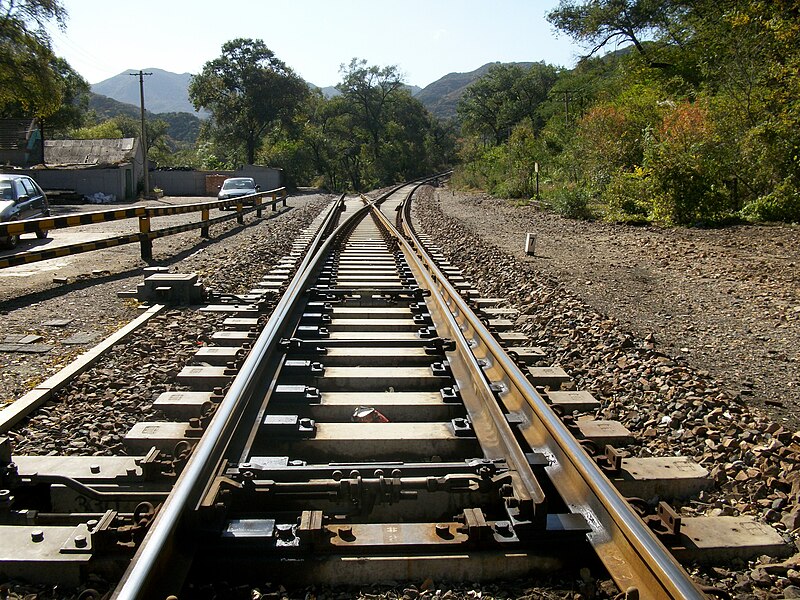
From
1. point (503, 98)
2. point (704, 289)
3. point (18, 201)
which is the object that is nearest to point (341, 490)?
point (704, 289)

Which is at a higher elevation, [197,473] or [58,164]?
[58,164]

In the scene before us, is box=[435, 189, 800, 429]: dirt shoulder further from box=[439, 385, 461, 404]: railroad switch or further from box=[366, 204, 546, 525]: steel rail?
box=[439, 385, 461, 404]: railroad switch

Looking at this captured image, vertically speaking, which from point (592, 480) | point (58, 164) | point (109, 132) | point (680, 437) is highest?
point (109, 132)

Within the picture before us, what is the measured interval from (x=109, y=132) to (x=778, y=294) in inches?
3348

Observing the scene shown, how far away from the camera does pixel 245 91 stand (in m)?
57.2

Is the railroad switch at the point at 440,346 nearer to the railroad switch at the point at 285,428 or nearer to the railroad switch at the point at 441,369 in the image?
the railroad switch at the point at 441,369

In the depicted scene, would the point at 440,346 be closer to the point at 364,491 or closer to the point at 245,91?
the point at 364,491

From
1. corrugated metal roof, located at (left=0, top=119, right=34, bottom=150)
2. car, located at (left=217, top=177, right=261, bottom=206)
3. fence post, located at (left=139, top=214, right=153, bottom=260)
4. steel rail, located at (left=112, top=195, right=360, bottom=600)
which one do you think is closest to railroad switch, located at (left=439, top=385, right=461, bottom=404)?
steel rail, located at (left=112, top=195, right=360, bottom=600)

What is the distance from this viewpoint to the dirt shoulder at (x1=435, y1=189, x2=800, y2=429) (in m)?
4.80

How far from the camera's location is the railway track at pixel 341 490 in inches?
85.8

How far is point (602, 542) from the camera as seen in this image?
225 centimetres

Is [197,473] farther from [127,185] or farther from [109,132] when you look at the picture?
[109,132]

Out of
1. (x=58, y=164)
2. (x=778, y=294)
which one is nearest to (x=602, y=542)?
Answer: (x=778, y=294)

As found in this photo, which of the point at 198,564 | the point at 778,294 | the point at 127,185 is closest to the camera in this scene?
the point at 198,564
